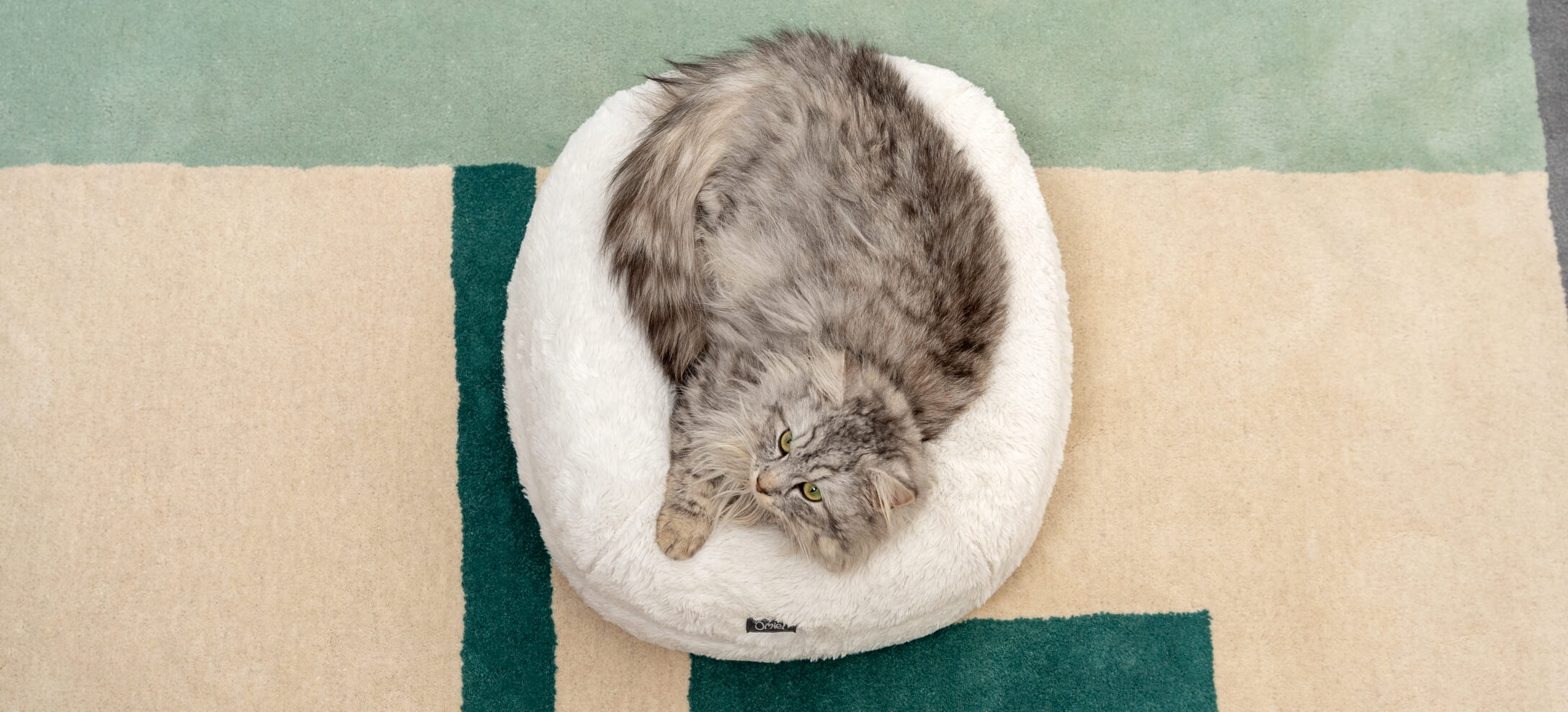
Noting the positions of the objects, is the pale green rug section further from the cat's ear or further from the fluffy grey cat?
the cat's ear

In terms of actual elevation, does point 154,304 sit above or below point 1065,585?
above

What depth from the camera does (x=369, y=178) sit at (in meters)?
1.90

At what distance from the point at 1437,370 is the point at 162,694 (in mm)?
2811

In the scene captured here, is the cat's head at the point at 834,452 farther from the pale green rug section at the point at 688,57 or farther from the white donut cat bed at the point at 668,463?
the pale green rug section at the point at 688,57

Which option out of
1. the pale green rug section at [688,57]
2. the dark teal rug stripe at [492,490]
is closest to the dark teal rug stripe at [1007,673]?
the dark teal rug stripe at [492,490]

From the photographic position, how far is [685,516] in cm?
152

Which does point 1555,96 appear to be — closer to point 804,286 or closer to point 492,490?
point 804,286

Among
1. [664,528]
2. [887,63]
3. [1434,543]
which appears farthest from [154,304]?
[1434,543]

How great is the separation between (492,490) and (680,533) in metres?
0.52

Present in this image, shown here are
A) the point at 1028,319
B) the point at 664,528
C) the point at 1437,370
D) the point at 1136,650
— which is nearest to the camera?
the point at 664,528

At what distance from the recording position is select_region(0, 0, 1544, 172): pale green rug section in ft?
6.29

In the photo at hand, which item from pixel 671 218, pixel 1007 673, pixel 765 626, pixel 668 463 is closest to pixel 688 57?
pixel 671 218

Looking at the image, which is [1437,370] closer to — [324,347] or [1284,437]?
[1284,437]

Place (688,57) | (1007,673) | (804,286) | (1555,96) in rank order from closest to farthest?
(804,286) < (1007,673) < (688,57) < (1555,96)
